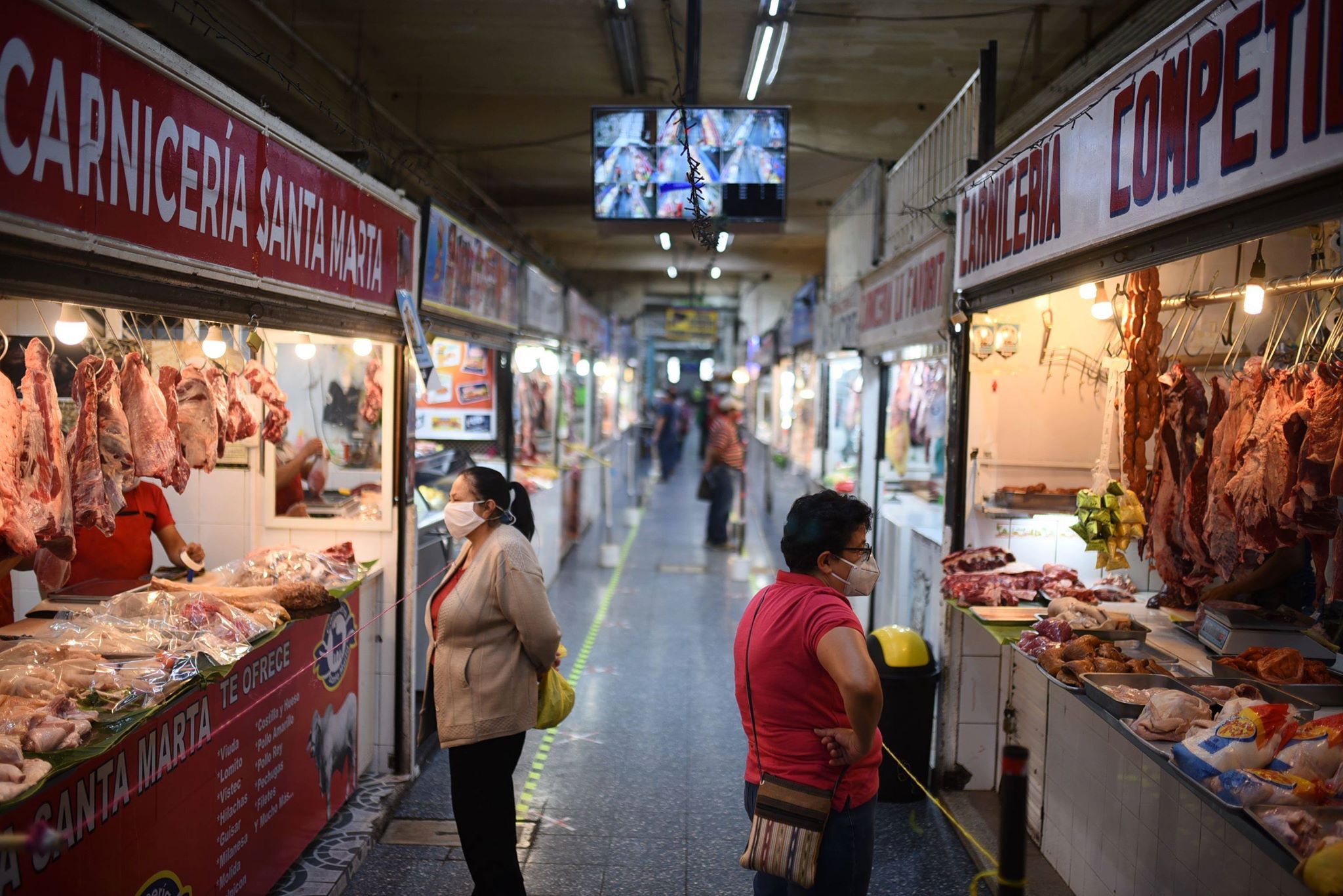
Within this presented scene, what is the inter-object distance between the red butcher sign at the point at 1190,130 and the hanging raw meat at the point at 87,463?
4.08 metres

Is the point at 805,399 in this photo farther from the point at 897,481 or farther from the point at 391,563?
the point at 391,563

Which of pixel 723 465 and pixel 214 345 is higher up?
pixel 214 345

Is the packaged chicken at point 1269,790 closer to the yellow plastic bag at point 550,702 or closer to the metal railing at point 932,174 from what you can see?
the yellow plastic bag at point 550,702

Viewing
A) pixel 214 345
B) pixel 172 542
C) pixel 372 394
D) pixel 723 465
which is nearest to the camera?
pixel 214 345

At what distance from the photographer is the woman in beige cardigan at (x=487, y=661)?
415 centimetres

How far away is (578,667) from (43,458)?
5.85 m

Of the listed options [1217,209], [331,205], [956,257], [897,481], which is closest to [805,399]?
[897,481]

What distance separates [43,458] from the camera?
11.6 ft

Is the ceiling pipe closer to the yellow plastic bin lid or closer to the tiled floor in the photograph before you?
the yellow plastic bin lid

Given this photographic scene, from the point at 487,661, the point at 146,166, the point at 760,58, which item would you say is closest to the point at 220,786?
the point at 487,661

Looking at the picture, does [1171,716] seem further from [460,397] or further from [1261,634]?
[460,397]

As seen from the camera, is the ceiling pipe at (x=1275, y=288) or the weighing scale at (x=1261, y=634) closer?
the ceiling pipe at (x=1275, y=288)

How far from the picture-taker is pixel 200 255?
3.71 meters

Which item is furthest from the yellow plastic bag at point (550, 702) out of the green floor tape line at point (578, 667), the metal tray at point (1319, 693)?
the metal tray at point (1319, 693)
